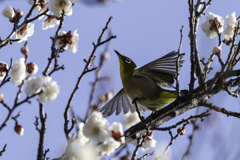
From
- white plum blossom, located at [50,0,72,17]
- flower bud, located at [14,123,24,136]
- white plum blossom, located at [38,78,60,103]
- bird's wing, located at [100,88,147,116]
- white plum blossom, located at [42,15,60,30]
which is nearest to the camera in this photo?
white plum blossom, located at [38,78,60,103]

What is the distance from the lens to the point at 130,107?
15.8ft

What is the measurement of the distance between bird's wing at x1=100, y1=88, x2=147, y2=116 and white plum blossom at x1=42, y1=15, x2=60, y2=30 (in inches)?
74.4

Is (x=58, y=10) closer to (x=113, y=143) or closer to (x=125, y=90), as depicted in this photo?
(x=113, y=143)

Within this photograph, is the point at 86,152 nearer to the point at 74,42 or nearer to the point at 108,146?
the point at 108,146

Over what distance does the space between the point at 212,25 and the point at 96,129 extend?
1957 millimetres

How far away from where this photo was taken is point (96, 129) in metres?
2.25

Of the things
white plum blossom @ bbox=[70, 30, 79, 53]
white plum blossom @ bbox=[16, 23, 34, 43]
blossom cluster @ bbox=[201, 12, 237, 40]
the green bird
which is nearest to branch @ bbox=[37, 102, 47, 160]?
white plum blossom @ bbox=[70, 30, 79, 53]

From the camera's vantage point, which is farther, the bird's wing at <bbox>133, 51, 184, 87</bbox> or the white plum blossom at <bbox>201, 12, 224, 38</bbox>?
the bird's wing at <bbox>133, 51, 184, 87</bbox>

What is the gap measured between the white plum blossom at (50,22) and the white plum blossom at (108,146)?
1.66m

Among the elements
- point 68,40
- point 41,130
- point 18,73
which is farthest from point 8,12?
point 41,130

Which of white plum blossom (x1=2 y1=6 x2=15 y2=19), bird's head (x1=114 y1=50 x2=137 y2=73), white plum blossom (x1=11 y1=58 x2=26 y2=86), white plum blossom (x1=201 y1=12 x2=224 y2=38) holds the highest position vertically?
bird's head (x1=114 y1=50 x2=137 y2=73)

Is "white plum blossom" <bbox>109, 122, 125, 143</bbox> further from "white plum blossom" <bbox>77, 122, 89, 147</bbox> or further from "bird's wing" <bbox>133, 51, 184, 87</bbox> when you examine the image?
"bird's wing" <bbox>133, 51, 184, 87</bbox>

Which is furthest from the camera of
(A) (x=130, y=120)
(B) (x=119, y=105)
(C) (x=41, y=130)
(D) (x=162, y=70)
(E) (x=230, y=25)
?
(B) (x=119, y=105)

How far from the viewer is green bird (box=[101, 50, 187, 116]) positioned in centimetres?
395
